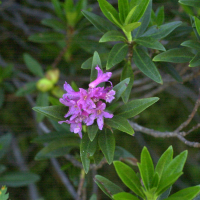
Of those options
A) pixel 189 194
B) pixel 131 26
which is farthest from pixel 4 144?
pixel 189 194

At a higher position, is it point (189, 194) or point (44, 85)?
point (44, 85)

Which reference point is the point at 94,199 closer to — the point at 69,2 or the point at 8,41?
the point at 69,2

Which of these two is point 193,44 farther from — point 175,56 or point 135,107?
point 135,107

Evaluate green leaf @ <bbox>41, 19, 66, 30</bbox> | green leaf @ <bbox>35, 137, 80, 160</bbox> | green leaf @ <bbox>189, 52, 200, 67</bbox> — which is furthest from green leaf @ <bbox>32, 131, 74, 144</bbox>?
green leaf @ <bbox>41, 19, 66, 30</bbox>

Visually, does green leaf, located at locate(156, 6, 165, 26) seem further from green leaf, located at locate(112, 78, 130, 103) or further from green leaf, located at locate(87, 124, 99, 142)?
green leaf, located at locate(87, 124, 99, 142)

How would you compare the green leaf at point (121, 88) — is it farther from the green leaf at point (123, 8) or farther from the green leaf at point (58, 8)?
the green leaf at point (58, 8)

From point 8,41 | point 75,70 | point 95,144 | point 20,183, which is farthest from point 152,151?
point 8,41
